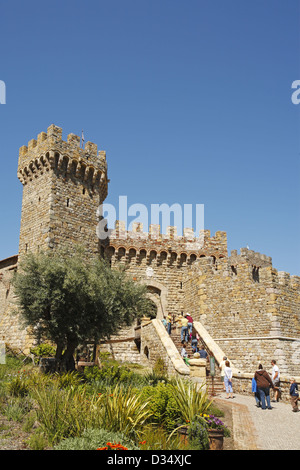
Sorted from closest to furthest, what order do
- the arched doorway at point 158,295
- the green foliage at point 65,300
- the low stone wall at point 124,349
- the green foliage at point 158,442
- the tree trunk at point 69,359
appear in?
the green foliage at point 158,442 → the green foliage at point 65,300 → the tree trunk at point 69,359 → the low stone wall at point 124,349 → the arched doorway at point 158,295

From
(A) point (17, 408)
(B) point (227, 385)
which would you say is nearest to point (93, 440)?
(A) point (17, 408)

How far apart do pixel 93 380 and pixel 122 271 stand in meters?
5.70

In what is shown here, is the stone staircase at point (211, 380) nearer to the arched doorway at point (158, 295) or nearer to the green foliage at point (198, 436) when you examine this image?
the arched doorway at point (158, 295)

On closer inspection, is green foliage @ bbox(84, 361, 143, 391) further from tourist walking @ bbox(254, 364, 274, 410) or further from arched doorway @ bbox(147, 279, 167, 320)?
arched doorway @ bbox(147, 279, 167, 320)

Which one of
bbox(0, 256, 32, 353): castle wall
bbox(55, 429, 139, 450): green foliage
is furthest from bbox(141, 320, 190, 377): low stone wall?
bbox(55, 429, 139, 450): green foliage

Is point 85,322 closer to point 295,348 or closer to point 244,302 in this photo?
point 244,302

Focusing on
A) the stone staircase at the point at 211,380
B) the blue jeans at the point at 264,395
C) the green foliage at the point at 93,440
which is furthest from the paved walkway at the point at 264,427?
the green foliage at the point at 93,440

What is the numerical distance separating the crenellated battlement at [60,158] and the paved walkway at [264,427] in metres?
15.1

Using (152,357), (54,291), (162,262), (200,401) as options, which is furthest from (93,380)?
(162,262)

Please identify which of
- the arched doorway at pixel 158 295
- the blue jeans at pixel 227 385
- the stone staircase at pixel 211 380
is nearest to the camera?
the blue jeans at pixel 227 385

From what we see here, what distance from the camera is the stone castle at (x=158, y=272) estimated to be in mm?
18266

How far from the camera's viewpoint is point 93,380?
40.7 ft

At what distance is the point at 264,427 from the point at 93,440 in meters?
4.77

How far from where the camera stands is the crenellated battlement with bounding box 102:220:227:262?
2569cm
